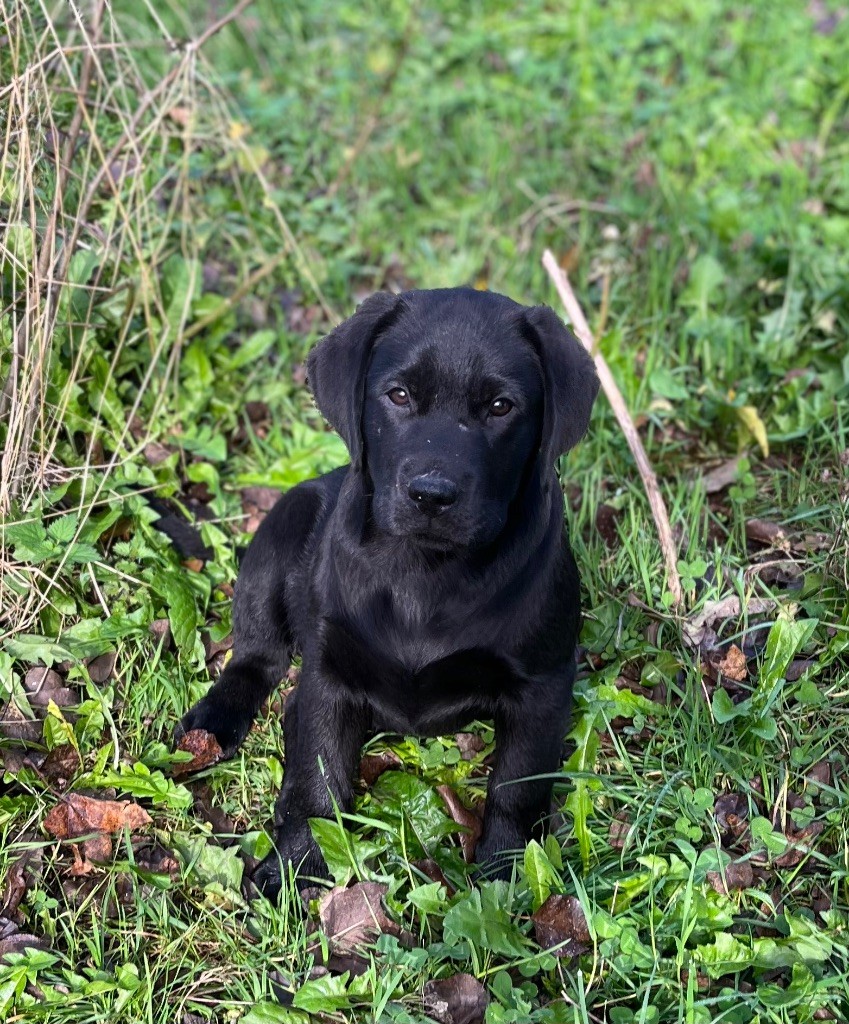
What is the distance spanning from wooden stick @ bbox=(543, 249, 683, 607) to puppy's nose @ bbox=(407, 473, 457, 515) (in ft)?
3.18

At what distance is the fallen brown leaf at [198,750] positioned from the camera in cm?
334

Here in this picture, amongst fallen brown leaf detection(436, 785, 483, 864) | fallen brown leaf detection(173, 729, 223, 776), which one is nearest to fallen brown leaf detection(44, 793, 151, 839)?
fallen brown leaf detection(173, 729, 223, 776)

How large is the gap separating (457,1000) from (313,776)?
725 mm

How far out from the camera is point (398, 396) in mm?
2922

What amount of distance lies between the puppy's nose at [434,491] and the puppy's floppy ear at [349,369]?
1.05 ft

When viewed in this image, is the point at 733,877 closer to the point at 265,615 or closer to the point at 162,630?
the point at 265,615

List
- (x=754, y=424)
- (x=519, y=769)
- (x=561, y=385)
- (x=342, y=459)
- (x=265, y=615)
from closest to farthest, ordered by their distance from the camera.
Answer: (x=561, y=385)
(x=519, y=769)
(x=265, y=615)
(x=754, y=424)
(x=342, y=459)

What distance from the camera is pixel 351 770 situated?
10.7 feet

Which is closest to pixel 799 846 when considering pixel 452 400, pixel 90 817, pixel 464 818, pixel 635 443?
pixel 464 818

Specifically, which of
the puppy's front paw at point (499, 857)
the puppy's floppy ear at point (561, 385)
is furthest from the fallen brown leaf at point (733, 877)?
the puppy's floppy ear at point (561, 385)

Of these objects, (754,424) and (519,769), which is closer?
(519,769)

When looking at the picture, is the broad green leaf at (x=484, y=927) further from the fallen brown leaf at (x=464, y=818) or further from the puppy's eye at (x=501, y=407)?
the puppy's eye at (x=501, y=407)

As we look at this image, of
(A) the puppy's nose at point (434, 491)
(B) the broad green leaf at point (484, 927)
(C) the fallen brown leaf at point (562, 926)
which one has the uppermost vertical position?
(A) the puppy's nose at point (434, 491)

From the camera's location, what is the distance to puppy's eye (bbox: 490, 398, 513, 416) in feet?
9.45
